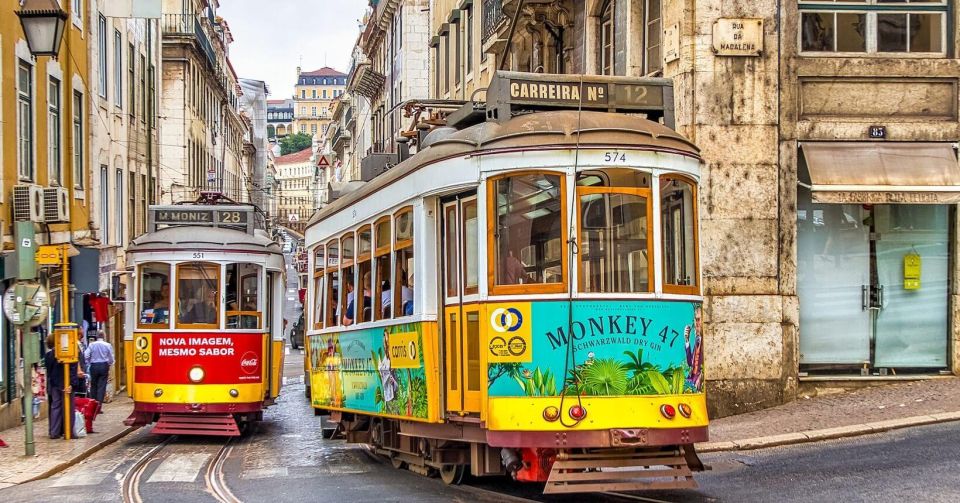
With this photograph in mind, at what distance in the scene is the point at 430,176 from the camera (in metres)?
11.1

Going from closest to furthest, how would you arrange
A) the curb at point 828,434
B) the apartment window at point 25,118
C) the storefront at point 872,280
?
the curb at point 828,434
the storefront at point 872,280
the apartment window at point 25,118

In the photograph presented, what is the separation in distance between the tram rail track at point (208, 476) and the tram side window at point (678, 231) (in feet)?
14.2

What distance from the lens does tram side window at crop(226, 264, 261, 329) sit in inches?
730

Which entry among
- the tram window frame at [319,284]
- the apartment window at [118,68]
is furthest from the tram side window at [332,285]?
the apartment window at [118,68]

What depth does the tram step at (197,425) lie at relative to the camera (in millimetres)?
18016

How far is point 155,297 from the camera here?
18375 mm

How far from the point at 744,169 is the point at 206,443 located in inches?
325

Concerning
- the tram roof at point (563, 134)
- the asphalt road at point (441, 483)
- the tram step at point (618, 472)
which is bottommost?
the asphalt road at point (441, 483)

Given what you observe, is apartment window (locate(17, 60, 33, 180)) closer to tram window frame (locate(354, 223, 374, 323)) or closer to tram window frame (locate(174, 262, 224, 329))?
tram window frame (locate(174, 262, 224, 329))

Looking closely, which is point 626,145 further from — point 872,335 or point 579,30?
point 579,30

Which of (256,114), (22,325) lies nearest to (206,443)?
(22,325)

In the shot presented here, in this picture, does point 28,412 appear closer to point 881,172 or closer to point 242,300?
point 242,300

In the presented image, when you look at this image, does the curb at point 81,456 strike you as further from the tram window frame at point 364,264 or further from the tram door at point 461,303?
the tram door at point 461,303

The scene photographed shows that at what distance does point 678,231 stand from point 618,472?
196 cm
